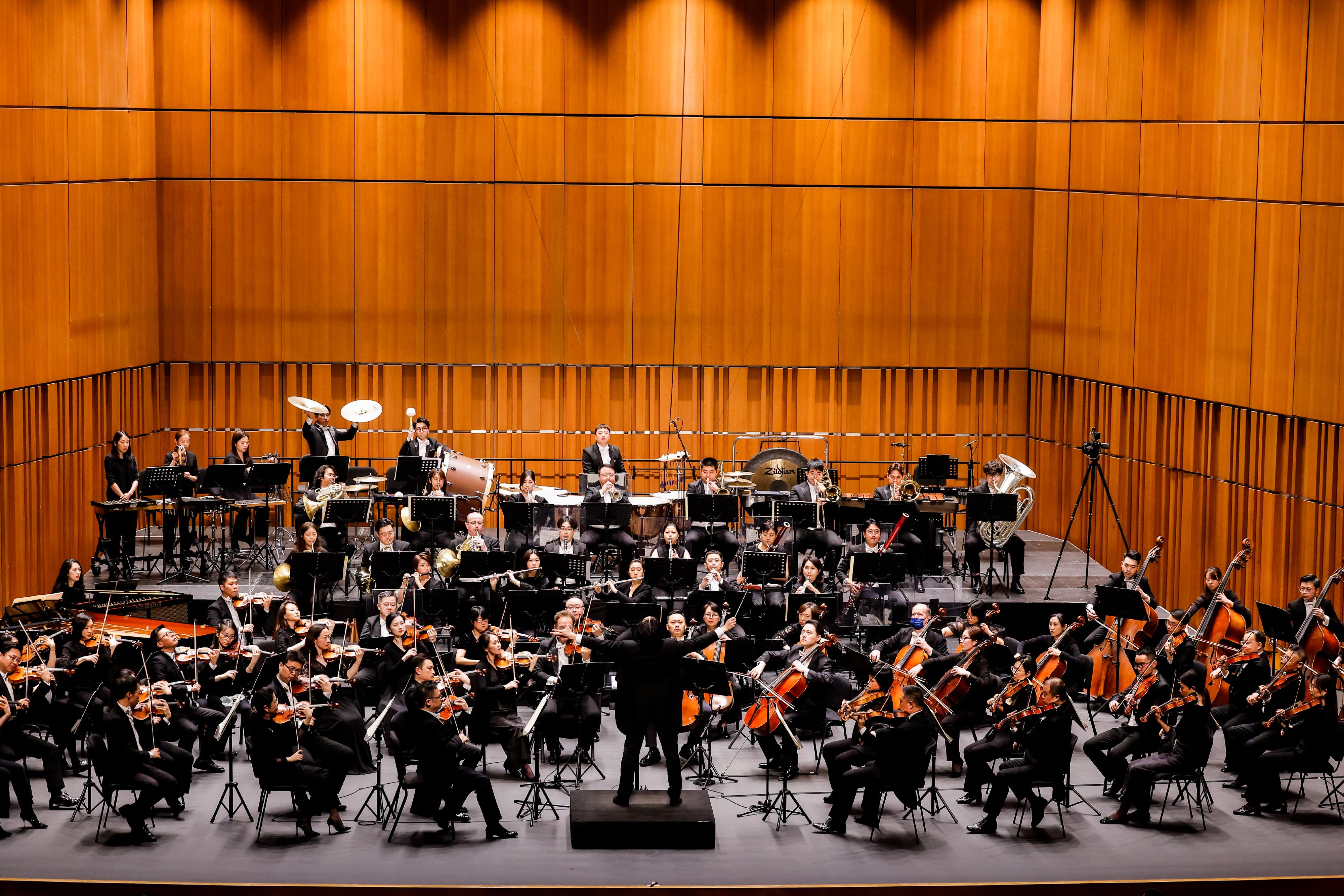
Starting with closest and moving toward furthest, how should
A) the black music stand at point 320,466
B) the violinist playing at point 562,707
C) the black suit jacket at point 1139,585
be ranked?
the violinist playing at point 562,707
the black suit jacket at point 1139,585
the black music stand at point 320,466

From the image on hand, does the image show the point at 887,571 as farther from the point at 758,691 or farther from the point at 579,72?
the point at 579,72

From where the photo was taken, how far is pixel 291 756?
9.84 metres

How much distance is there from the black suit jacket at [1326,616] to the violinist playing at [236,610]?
24.9ft

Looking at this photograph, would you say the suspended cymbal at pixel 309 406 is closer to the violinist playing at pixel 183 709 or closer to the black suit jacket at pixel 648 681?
the violinist playing at pixel 183 709

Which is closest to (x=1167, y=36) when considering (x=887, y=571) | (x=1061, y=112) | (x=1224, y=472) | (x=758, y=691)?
(x=1061, y=112)

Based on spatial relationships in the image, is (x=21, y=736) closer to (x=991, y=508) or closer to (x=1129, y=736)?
(x=1129, y=736)

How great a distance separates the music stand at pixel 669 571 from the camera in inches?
506

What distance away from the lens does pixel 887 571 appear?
12930 millimetres

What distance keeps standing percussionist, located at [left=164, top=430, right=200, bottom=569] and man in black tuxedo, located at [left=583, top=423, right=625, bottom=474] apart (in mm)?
3703

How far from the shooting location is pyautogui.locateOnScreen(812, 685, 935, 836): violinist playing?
32.3ft

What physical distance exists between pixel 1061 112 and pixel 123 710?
1166 centimetres

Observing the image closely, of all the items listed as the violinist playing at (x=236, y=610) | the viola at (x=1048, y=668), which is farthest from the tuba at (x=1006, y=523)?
the violinist playing at (x=236, y=610)

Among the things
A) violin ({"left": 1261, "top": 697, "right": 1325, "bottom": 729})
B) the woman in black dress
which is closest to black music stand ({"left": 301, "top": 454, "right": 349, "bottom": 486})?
the woman in black dress

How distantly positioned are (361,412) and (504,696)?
555 centimetres
